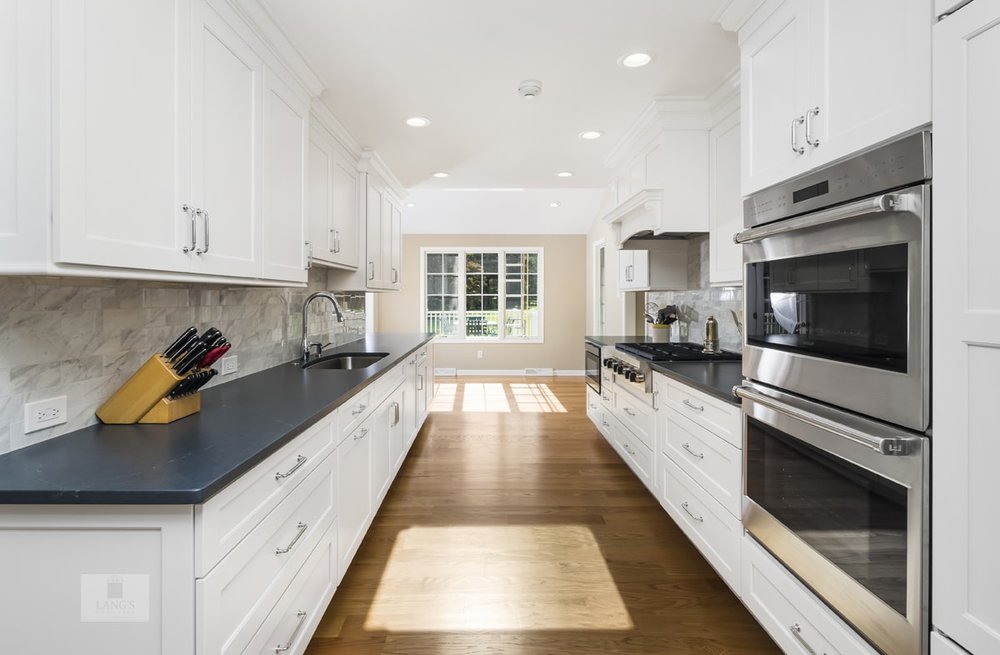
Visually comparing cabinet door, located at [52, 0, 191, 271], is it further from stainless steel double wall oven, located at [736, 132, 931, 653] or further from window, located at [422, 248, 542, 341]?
window, located at [422, 248, 542, 341]

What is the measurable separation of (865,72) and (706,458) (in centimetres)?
146

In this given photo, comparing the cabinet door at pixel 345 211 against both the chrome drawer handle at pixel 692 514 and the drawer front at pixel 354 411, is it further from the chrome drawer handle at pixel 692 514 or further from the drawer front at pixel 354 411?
the chrome drawer handle at pixel 692 514

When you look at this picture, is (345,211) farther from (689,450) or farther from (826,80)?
(826,80)

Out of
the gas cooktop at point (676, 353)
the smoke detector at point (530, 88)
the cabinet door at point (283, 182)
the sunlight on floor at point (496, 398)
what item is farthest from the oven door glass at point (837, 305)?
the sunlight on floor at point (496, 398)

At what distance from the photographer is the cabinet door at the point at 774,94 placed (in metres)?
1.48

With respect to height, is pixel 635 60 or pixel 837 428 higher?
pixel 635 60

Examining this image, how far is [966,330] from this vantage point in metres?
0.93

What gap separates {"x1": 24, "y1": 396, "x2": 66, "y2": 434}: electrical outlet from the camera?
1257 millimetres

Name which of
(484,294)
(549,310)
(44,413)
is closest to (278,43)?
(44,413)

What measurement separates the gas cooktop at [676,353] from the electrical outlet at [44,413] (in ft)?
8.15

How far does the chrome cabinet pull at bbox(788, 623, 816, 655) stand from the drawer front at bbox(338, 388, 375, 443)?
165 centimetres

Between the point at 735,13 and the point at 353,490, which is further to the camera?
the point at 353,490

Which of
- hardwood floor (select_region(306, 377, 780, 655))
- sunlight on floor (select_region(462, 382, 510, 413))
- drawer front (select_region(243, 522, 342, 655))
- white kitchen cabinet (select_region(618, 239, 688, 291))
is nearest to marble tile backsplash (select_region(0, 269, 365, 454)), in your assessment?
drawer front (select_region(243, 522, 342, 655))

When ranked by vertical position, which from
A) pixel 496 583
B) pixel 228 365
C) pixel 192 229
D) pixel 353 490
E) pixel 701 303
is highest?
pixel 192 229
